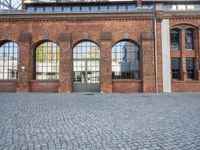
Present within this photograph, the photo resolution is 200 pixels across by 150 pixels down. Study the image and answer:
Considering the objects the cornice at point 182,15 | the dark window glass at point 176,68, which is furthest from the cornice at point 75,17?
the dark window glass at point 176,68

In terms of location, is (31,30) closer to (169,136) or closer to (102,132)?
(102,132)

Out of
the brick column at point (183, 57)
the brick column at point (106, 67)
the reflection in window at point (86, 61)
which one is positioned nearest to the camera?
the brick column at point (106, 67)

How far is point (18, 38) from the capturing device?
17.4 metres

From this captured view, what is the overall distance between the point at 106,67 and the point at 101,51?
5.30ft

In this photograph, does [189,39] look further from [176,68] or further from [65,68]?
[65,68]

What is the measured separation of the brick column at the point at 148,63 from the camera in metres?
16.5

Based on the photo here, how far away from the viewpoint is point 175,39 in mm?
17922

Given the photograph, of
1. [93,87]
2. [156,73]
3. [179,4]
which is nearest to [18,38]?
[93,87]

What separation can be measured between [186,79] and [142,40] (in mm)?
5709

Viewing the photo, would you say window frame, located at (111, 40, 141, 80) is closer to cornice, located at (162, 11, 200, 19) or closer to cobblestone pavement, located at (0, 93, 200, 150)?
cornice, located at (162, 11, 200, 19)

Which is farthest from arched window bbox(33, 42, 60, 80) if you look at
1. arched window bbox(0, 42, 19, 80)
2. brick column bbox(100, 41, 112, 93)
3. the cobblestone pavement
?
the cobblestone pavement

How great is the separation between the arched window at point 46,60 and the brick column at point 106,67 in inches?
188

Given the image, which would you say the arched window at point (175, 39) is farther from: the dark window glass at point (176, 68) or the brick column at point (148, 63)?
the brick column at point (148, 63)

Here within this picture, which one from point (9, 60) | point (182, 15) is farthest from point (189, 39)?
point (9, 60)
